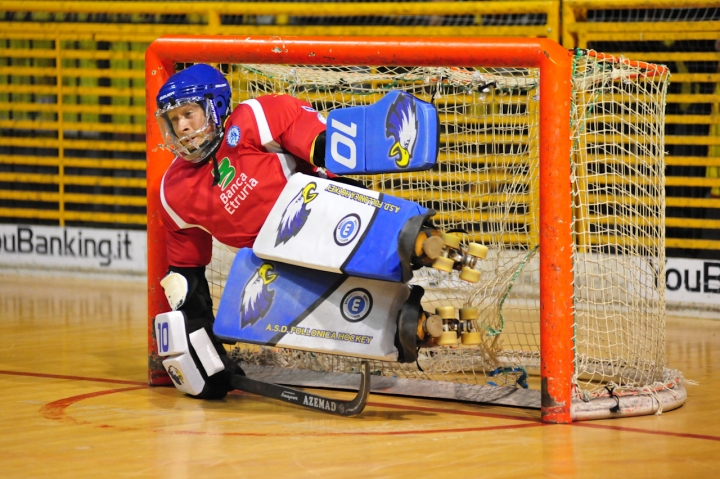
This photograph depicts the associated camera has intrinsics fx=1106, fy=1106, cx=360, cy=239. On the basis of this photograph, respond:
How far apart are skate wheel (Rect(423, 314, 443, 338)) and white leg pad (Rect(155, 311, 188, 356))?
115 cm

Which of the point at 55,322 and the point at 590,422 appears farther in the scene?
the point at 55,322

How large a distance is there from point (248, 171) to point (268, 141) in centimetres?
15

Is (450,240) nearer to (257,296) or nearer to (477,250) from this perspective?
(477,250)

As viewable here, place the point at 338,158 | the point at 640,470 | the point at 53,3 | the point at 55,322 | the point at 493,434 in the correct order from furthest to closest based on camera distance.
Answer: the point at 53,3 < the point at 55,322 < the point at 338,158 < the point at 493,434 < the point at 640,470

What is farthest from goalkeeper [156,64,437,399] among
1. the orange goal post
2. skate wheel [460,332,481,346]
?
skate wheel [460,332,481,346]

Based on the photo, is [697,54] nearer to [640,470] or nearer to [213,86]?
[213,86]

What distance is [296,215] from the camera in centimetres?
445

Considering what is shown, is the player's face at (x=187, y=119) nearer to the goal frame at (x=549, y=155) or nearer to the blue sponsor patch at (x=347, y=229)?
the goal frame at (x=549, y=155)

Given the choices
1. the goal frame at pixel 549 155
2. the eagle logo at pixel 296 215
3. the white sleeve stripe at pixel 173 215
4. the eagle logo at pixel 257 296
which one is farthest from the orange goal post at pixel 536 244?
the eagle logo at pixel 257 296

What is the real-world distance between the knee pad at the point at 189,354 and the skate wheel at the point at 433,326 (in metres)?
1.03

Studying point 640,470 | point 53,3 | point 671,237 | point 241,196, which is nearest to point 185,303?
point 241,196

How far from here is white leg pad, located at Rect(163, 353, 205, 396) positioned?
15.6 feet

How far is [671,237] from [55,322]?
4334 mm

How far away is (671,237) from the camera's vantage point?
7.99 metres
